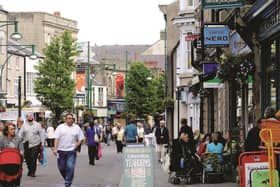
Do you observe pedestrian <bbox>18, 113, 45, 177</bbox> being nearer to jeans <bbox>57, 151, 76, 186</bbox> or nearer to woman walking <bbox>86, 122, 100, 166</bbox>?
jeans <bbox>57, 151, 76, 186</bbox>

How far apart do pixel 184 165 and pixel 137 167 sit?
4.96m

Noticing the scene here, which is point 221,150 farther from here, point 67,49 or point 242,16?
point 67,49

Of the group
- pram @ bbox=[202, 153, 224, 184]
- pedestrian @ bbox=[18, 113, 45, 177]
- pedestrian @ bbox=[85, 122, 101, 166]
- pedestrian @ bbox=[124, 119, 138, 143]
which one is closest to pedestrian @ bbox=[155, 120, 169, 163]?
pedestrian @ bbox=[124, 119, 138, 143]

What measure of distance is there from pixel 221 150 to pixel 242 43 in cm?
317

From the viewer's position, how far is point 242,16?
19.5m

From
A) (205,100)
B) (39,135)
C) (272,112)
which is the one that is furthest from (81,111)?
(272,112)

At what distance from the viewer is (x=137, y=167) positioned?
14.5 metres

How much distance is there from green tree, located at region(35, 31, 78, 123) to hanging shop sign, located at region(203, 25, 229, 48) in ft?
159

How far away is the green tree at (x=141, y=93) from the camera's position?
96.2 m

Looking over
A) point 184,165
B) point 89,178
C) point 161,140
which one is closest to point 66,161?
point 184,165

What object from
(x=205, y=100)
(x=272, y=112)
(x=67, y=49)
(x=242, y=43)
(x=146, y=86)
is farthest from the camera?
(x=146, y=86)

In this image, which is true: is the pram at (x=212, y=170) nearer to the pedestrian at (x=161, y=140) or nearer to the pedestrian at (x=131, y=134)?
the pedestrian at (x=161, y=140)

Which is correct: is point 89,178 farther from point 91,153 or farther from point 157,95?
point 157,95

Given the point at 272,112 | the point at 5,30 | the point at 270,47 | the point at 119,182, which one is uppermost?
the point at 5,30
